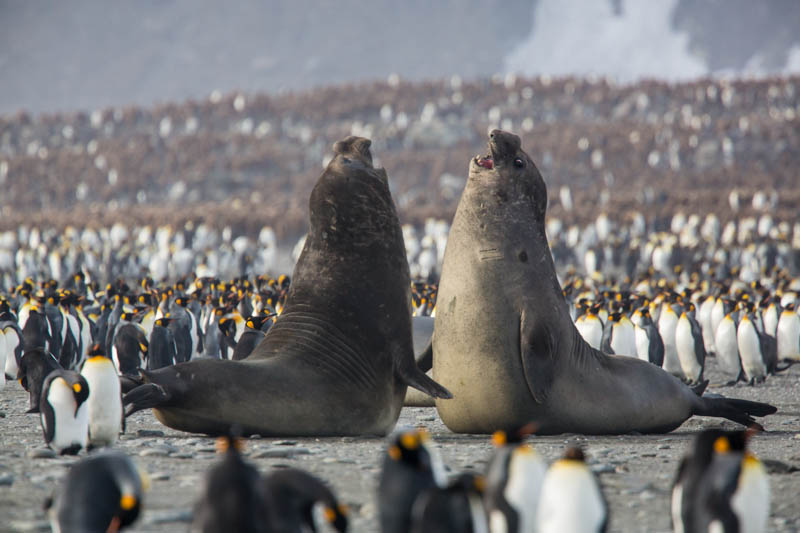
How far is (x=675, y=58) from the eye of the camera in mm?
175375

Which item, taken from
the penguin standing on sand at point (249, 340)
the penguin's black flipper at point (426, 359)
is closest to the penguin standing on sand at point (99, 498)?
the penguin's black flipper at point (426, 359)

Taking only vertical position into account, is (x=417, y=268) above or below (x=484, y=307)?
above

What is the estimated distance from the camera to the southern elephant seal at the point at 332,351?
22.7 feet

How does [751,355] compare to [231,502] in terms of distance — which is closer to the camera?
[231,502]

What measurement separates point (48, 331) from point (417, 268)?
2354 cm

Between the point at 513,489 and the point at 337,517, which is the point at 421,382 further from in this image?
the point at 337,517

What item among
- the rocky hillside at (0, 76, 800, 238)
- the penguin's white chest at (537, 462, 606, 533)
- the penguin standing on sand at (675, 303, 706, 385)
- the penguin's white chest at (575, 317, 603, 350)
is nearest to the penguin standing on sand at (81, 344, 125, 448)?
the penguin's white chest at (537, 462, 606, 533)

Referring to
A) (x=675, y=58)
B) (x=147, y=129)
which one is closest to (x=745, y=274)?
(x=147, y=129)

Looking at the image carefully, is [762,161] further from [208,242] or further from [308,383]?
[308,383]

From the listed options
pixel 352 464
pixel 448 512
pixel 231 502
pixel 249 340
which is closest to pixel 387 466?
pixel 448 512

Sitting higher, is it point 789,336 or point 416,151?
point 416,151

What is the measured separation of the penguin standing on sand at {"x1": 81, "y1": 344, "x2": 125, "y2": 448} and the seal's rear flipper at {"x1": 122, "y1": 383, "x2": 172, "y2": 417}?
75 millimetres

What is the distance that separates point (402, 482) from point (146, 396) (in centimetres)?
336

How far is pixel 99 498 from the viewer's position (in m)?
3.99
